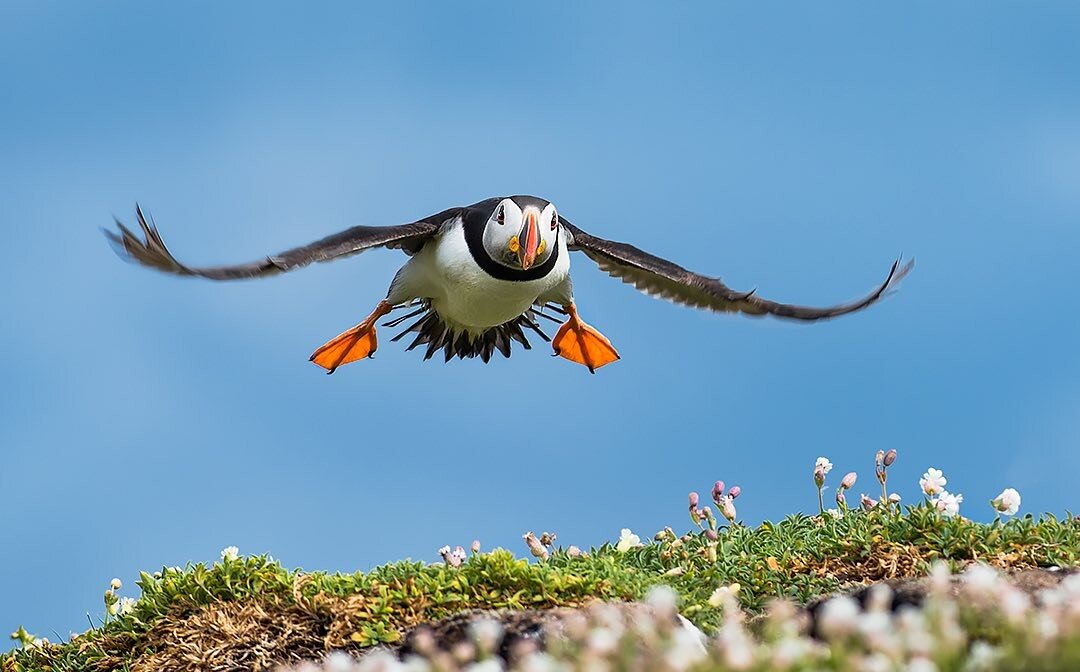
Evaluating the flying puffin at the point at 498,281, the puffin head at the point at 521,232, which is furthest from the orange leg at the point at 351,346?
the puffin head at the point at 521,232

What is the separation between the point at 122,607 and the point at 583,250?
5.57 m

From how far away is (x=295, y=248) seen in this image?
9.59 metres

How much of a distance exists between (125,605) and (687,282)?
591 cm

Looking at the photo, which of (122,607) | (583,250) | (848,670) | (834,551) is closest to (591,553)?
(834,551)

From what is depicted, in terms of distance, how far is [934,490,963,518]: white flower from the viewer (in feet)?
25.7

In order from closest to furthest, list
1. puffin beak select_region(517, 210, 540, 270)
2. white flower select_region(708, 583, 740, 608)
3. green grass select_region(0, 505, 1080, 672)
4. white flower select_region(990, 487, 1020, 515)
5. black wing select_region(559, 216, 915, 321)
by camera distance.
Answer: white flower select_region(708, 583, 740, 608)
green grass select_region(0, 505, 1080, 672)
white flower select_region(990, 487, 1020, 515)
puffin beak select_region(517, 210, 540, 270)
black wing select_region(559, 216, 915, 321)

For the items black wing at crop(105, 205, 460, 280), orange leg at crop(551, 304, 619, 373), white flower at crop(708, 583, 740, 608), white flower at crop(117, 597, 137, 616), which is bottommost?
white flower at crop(708, 583, 740, 608)

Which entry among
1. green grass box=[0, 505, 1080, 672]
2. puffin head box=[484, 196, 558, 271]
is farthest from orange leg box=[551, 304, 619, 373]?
green grass box=[0, 505, 1080, 672]

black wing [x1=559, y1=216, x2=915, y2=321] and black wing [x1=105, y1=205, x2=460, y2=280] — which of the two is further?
black wing [x1=559, y1=216, x2=915, y2=321]

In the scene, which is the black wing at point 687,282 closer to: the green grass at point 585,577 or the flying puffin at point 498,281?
the flying puffin at point 498,281

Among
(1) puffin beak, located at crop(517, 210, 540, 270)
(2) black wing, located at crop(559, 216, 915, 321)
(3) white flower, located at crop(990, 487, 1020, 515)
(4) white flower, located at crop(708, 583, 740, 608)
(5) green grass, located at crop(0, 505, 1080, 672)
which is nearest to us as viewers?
(4) white flower, located at crop(708, 583, 740, 608)

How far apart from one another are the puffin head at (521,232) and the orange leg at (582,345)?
1764 mm

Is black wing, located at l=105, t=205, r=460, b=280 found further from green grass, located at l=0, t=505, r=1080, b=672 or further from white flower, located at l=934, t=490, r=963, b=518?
white flower, located at l=934, t=490, r=963, b=518

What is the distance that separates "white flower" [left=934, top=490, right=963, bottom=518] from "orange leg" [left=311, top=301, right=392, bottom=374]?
5923 mm
